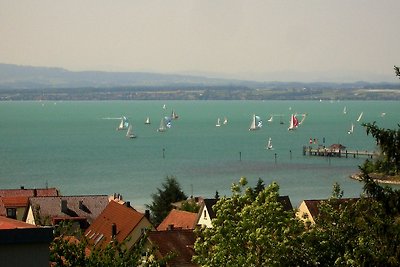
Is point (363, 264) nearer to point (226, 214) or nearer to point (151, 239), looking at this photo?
point (226, 214)

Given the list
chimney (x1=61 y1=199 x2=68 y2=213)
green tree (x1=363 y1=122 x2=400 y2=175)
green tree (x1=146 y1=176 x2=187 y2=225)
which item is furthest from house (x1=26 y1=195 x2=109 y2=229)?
green tree (x1=363 y1=122 x2=400 y2=175)

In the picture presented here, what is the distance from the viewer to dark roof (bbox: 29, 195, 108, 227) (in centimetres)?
4547

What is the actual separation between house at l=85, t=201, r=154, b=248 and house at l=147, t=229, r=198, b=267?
2556 mm

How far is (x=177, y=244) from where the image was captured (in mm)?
32031

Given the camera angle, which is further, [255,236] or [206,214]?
[206,214]

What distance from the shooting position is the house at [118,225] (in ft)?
119

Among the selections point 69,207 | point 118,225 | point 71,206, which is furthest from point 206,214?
point 71,206

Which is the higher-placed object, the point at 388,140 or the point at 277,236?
the point at 388,140

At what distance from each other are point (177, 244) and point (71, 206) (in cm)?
1556

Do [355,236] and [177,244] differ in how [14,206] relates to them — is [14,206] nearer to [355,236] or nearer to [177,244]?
[177,244]

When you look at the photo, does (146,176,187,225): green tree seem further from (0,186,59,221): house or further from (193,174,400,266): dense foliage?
(193,174,400,266): dense foliage

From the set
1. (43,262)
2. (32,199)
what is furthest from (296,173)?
(43,262)

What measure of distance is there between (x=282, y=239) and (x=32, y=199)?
2858cm

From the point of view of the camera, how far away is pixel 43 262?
1141 cm
